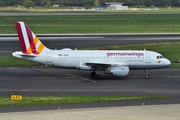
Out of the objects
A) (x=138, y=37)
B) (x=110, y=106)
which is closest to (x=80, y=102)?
(x=110, y=106)

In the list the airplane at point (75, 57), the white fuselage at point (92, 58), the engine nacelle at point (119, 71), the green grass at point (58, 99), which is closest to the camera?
the green grass at point (58, 99)

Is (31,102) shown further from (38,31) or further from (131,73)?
(38,31)

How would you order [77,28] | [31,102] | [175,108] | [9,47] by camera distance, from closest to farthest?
[175,108] → [31,102] → [9,47] → [77,28]

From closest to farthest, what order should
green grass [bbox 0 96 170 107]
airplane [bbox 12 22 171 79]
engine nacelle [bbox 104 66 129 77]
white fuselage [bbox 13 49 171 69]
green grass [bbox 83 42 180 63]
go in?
1. green grass [bbox 0 96 170 107]
2. engine nacelle [bbox 104 66 129 77]
3. airplane [bbox 12 22 171 79]
4. white fuselage [bbox 13 49 171 69]
5. green grass [bbox 83 42 180 63]

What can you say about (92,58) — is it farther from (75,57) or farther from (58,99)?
(58,99)

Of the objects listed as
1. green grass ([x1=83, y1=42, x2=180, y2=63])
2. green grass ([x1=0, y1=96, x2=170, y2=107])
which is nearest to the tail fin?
green grass ([x1=0, y1=96, x2=170, y2=107])

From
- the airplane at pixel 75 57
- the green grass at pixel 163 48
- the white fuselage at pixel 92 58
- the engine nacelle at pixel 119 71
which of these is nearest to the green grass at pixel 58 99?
the engine nacelle at pixel 119 71

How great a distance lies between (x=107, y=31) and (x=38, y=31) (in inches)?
694

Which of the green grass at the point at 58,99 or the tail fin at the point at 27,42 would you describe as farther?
the tail fin at the point at 27,42

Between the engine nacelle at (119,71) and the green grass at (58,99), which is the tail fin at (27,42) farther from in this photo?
the green grass at (58,99)

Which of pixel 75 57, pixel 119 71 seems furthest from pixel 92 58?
pixel 119 71

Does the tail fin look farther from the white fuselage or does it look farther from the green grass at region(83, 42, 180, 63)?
the green grass at region(83, 42, 180, 63)

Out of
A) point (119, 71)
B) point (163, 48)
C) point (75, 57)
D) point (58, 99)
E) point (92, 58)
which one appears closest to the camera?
point (58, 99)

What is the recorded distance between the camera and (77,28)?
122 metres
